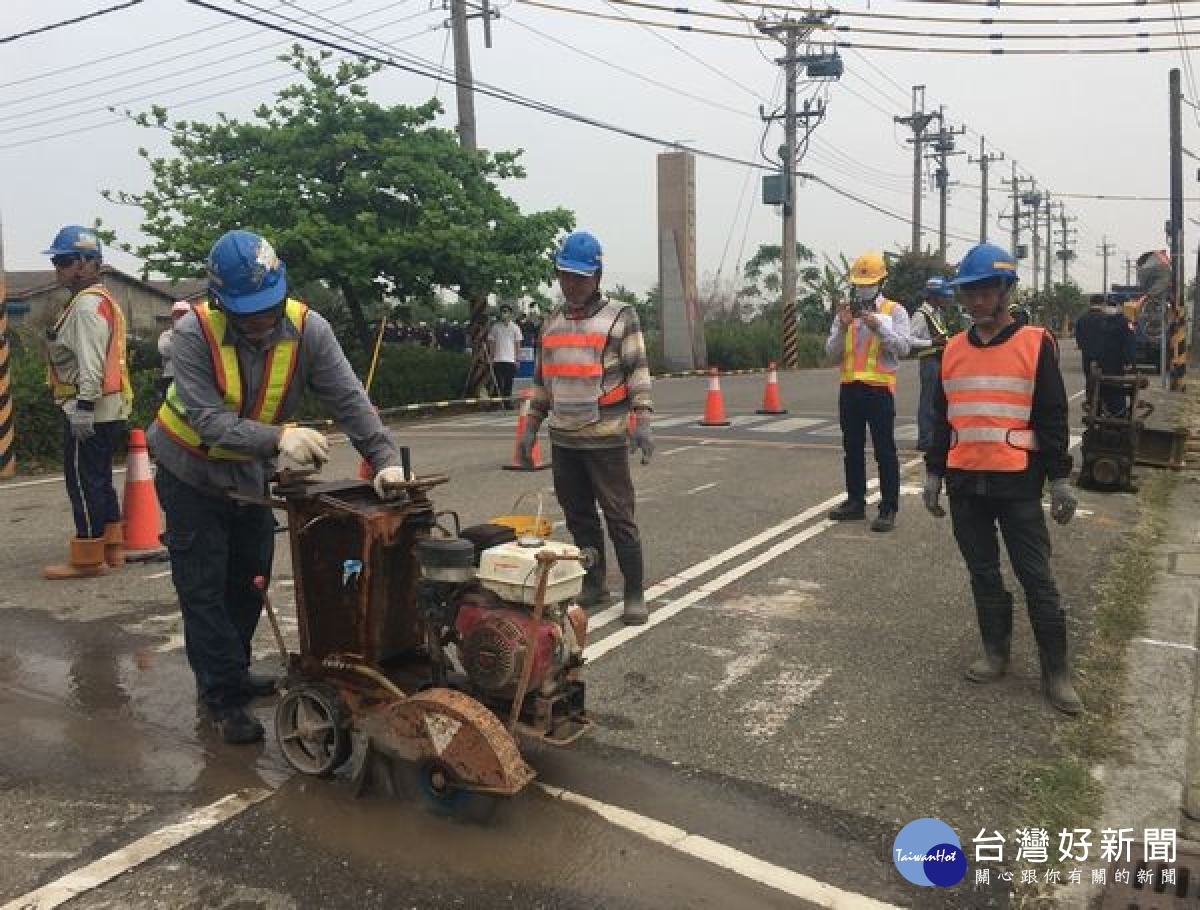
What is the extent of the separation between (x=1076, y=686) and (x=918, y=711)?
2.64 feet

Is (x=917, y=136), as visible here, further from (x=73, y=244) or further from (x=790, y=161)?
(x=73, y=244)

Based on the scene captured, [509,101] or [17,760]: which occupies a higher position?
[509,101]

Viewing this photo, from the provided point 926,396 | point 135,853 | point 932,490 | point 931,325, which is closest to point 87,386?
point 135,853

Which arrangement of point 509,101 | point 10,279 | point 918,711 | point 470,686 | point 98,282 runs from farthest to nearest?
point 10,279 → point 509,101 → point 98,282 → point 918,711 → point 470,686

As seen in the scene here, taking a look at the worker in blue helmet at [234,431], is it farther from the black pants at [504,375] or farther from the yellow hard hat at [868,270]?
the black pants at [504,375]

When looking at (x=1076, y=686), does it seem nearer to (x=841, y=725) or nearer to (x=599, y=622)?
(x=841, y=725)

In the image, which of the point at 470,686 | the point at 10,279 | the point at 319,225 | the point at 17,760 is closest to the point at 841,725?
the point at 470,686

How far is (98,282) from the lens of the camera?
Result: 641 cm

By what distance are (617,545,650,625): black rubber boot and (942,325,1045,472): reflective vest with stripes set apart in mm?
1700

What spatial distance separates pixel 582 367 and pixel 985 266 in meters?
1.95

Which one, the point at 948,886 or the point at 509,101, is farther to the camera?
the point at 509,101

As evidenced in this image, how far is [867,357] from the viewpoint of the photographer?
296 inches

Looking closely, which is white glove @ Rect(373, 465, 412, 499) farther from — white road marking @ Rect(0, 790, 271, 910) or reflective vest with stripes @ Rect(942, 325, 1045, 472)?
reflective vest with stripes @ Rect(942, 325, 1045, 472)

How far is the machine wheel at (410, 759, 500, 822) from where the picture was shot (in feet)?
10.7
